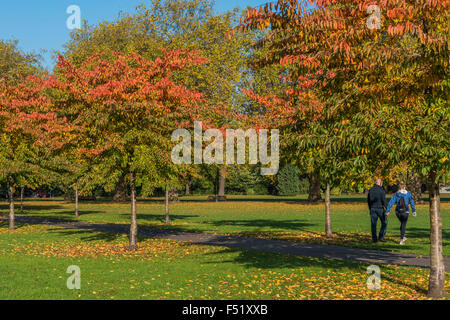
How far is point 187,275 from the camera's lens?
35.4 feet

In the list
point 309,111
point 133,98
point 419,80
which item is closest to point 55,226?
point 133,98

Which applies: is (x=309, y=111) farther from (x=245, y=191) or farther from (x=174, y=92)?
(x=245, y=191)

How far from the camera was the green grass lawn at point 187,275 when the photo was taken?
8953mm

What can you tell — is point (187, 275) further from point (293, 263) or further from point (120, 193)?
point (120, 193)

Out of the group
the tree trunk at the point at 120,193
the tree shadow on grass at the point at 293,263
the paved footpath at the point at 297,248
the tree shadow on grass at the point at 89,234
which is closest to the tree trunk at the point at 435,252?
the tree shadow on grass at the point at 293,263

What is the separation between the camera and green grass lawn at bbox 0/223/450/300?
8.95 metres

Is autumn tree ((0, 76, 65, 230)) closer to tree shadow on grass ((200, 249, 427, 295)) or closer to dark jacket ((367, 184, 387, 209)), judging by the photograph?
tree shadow on grass ((200, 249, 427, 295))

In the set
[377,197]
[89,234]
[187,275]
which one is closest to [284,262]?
[187,275]

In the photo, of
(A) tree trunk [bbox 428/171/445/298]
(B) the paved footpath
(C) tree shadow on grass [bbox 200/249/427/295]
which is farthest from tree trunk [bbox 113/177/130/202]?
(A) tree trunk [bbox 428/171/445/298]

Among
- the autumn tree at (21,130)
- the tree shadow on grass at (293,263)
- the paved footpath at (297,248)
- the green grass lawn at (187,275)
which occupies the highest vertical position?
the autumn tree at (21,130)

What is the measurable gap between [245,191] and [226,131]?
66521 mm

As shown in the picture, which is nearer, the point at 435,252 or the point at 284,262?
the point at 435,252

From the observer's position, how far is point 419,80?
8242 millimetres

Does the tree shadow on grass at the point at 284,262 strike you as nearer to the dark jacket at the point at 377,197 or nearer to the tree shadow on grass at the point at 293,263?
the tree shadow on grass at the point at 293,263
